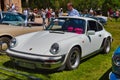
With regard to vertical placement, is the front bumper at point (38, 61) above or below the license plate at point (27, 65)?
above

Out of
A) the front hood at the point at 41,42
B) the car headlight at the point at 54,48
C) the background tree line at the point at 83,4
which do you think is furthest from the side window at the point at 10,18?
the background tree line at the point at 83,4

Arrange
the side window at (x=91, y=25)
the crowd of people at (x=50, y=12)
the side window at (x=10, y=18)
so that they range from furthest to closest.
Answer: the side window at (x=10, y=18) → the crowd of people at (x=50, y=12) → the side window at (x=91, y=25)

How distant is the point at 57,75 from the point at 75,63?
726 mm

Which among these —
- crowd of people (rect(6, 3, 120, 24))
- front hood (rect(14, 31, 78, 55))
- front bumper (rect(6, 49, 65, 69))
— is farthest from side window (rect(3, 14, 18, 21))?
front bumper (rect(6, 49, 65, 69))

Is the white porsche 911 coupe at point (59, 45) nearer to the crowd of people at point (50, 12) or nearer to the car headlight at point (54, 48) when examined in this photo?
the car headlight at point (54, 48)

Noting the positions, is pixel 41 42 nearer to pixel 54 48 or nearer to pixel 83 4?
pixel 54 48

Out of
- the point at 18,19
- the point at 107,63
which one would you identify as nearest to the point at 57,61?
the point at 107,63

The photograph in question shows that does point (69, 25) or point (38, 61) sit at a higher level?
point (69, 25)

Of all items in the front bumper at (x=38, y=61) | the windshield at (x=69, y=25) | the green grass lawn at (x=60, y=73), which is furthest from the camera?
the windshield at (x=69, y=25)

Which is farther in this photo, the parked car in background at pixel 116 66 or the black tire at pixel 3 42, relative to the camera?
the black tire at pixel 3 42

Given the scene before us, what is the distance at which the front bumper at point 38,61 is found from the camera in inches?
265

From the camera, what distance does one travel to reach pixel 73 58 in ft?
24.4

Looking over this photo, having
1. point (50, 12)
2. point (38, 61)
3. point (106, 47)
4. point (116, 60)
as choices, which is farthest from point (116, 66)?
point (50, 12)

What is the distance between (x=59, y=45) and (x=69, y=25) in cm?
147
